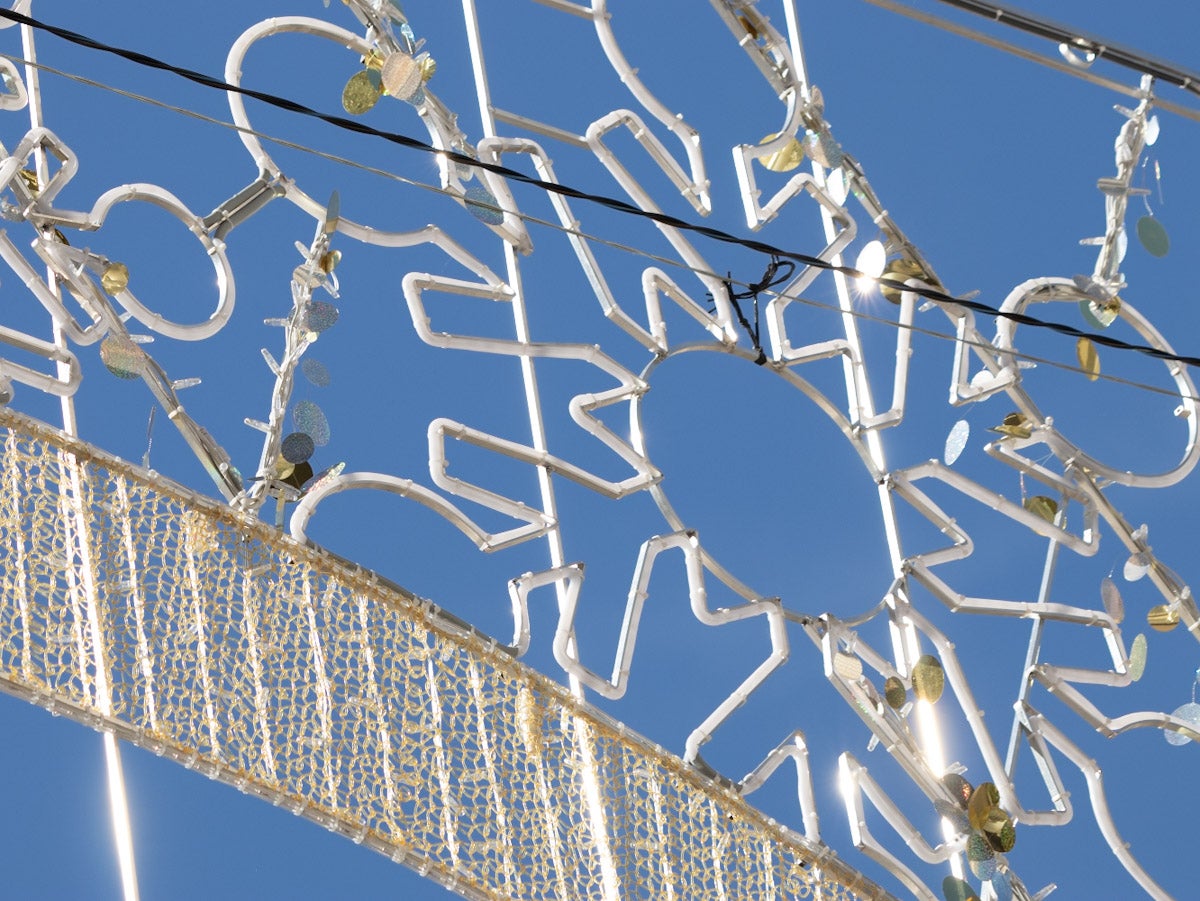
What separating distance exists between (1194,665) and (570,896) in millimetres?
5927

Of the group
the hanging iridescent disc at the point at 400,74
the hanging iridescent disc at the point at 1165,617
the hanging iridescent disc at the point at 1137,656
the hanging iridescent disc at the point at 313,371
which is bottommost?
the hanging iridescent disc at the point at 1137,656

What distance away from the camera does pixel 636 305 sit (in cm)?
916

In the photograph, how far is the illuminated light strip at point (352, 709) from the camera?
10.0ft

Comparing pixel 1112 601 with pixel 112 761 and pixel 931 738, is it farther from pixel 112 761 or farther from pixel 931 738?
pixel 112 761

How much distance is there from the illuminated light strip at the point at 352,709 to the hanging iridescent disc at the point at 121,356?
123 millimetres

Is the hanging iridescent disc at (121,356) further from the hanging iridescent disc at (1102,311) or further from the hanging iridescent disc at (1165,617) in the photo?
the hanging iridescent disc at (1165,617)

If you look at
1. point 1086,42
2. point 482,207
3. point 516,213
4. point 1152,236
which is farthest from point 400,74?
point 1152,236

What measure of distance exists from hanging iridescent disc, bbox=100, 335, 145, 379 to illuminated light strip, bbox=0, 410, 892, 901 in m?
0.12

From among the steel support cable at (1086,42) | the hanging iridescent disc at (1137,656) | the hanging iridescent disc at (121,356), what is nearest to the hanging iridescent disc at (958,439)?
the hanging iridescent disc at (1137,656)

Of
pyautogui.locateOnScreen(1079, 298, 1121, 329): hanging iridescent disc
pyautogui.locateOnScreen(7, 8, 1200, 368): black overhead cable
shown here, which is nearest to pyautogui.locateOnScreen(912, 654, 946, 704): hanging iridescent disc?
pyautogui.locateOnScreen(1079, 298, 1121, 329): hanging iridescent disc

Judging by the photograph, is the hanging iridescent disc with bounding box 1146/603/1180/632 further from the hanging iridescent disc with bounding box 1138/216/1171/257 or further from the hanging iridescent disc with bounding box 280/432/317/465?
the hanging iridescent disc with bounding box 280/432/317/465

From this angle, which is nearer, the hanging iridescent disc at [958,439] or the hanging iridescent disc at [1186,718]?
the hanging iridescent disc at [958,439]

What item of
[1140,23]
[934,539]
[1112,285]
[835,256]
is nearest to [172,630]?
[835,256]

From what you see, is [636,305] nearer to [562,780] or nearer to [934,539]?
[934,539]
